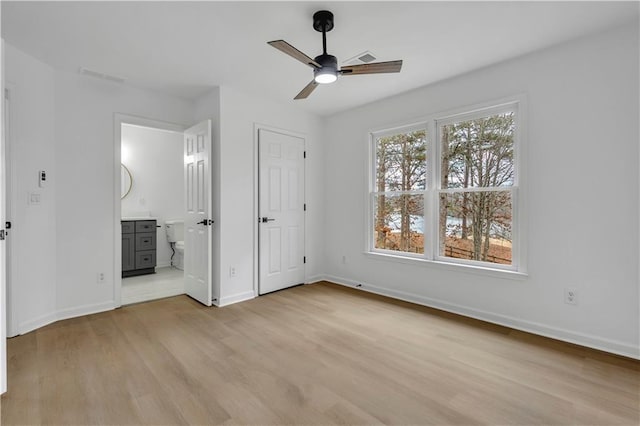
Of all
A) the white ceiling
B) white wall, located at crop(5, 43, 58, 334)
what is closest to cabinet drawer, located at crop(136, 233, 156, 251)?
white wall, located at crop(5, 43, 58, 334)

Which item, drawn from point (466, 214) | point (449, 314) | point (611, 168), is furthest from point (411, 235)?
point (611, 168)

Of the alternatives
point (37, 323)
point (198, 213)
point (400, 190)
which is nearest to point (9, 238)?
point (37, 323)

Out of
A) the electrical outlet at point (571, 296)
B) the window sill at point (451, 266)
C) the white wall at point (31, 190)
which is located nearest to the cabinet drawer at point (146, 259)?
the white wall at point (31, 190)

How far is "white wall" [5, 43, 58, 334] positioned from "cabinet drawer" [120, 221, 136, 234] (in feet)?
6.06

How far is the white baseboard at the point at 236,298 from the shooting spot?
3577mm

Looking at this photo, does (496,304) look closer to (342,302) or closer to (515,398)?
(515,398)

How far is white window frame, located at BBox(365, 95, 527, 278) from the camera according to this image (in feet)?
9.52

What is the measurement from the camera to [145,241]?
5.08 metres

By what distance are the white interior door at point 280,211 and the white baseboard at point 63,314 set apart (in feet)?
5.60

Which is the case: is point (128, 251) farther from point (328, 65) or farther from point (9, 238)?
point (328, 65)

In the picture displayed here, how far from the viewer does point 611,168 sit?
95.7 inches

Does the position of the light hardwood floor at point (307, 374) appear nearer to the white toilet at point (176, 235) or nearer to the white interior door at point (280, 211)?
the white interior door at point (280, 211)

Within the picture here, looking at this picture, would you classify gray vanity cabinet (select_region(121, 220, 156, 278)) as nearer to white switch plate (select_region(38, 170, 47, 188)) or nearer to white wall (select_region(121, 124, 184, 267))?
white wall (select_region(121, 124, 184, 267))

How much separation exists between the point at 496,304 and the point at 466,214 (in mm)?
951
